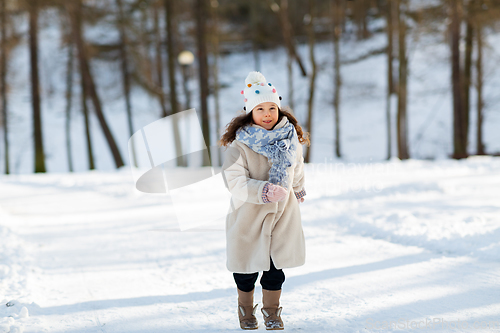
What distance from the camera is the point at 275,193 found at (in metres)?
2.76

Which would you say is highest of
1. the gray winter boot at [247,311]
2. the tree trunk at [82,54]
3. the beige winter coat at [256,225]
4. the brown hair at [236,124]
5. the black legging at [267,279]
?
the tree trunk at [82,54]

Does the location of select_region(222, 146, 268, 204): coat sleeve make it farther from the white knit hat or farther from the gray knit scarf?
the white knit hat

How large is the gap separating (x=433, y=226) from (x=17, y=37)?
17.0 m

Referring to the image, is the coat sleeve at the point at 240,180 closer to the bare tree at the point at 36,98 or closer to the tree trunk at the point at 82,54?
the tree trunk at the point at 82,54

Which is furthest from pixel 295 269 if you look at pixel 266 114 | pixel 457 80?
pixel 457 80

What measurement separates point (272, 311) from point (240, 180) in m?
0.95

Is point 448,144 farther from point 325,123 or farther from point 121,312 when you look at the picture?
point 121,312

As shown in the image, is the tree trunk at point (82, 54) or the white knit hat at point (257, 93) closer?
the white knit hat at point (257, 93)

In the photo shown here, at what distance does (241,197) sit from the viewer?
2873 mm

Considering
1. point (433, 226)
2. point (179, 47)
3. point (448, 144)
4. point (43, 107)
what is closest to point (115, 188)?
point (433, 226)

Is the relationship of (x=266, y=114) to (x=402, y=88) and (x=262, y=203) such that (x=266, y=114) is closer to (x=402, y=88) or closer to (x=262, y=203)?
(x=262, y=203)

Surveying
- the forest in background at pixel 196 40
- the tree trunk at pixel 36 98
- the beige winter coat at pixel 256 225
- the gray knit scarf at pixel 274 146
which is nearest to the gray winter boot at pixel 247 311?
the beige winter coat at pixel 256 225

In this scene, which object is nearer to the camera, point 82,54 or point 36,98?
point 82,54

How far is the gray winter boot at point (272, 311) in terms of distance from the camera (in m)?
2.97
